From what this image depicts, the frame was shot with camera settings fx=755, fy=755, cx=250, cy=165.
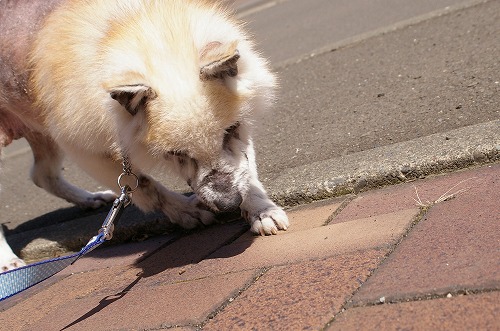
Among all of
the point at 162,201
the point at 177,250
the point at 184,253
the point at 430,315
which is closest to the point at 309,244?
the point at 184,253

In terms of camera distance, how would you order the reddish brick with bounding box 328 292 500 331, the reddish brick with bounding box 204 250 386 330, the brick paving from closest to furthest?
the reddish brick with bounding box 328 292 500 331 < the brick paving < the reddish brick with bounding box 204 250 386 330

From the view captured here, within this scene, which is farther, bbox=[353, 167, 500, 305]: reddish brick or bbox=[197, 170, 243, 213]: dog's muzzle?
bbox=[197, 170, 243, 213]: dog's muzzle

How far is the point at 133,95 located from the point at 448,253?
1412mm

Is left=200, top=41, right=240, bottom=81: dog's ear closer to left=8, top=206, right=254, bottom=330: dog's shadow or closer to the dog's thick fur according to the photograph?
the dog's thick fur

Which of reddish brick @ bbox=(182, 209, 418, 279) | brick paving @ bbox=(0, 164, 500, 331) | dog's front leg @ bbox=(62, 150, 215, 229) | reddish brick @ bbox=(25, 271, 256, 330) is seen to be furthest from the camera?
dog's front leg @ bbox=(62, 150, 215, 229)

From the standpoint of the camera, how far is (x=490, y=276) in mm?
2297

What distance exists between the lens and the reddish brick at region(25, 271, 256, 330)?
2791mm

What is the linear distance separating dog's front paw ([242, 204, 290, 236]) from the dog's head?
260 mm

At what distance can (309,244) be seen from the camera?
10.3ft

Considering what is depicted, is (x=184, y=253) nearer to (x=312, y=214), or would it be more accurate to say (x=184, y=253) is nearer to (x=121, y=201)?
(x=121, y=201)

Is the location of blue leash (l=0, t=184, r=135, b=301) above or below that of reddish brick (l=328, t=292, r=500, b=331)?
above

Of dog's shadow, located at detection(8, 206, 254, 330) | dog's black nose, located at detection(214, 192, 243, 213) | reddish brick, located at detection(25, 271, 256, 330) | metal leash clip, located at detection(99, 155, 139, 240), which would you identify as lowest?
dog's shadow, located at detection(8, 206, 254, 330)

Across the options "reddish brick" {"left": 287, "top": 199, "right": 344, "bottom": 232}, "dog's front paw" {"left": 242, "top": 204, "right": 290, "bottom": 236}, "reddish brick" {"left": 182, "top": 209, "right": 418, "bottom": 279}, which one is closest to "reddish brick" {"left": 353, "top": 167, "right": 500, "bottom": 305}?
"reddish brick" {"left": 182, "top": 209, "right": 418, "bottom": 279}

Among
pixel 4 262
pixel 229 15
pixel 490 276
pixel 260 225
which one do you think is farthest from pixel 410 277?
pixel 4 262
